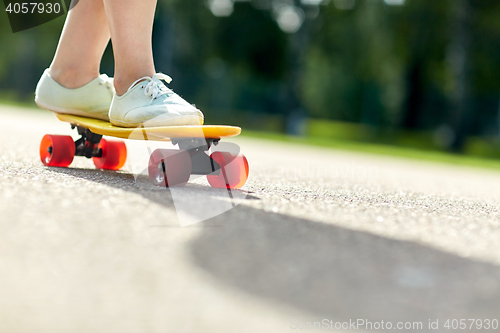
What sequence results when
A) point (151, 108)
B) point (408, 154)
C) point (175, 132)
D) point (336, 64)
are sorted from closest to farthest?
point (175, 132), point (151, 108), point (408, 154), point (336, 64)

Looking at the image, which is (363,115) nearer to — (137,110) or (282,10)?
(282,10)

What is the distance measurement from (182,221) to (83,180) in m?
0.62

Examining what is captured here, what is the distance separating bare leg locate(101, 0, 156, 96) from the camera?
6.55ft

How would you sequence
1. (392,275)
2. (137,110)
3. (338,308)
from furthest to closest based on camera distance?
1. (137,110)
2. (392,275)
3. (338,308)

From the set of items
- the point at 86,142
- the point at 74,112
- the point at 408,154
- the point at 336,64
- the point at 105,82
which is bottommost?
the point at 408,154

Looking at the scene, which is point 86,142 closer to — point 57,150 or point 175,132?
point 57,150

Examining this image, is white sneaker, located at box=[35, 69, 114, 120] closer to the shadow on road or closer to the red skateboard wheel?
the red skateboard wheel

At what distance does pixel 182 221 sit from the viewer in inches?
50.4

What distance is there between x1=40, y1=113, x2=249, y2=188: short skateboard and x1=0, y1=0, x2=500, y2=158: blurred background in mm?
11968

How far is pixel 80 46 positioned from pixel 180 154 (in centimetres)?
86

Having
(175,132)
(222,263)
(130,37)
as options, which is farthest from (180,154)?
(222,263)

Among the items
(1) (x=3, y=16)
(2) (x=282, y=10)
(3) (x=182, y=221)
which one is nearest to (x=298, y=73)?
(2) (x=282, y=10)

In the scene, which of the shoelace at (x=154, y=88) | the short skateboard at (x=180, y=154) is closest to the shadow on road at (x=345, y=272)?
the short skateboard at (x=180, y=154)

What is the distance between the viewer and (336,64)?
76.4 feet
